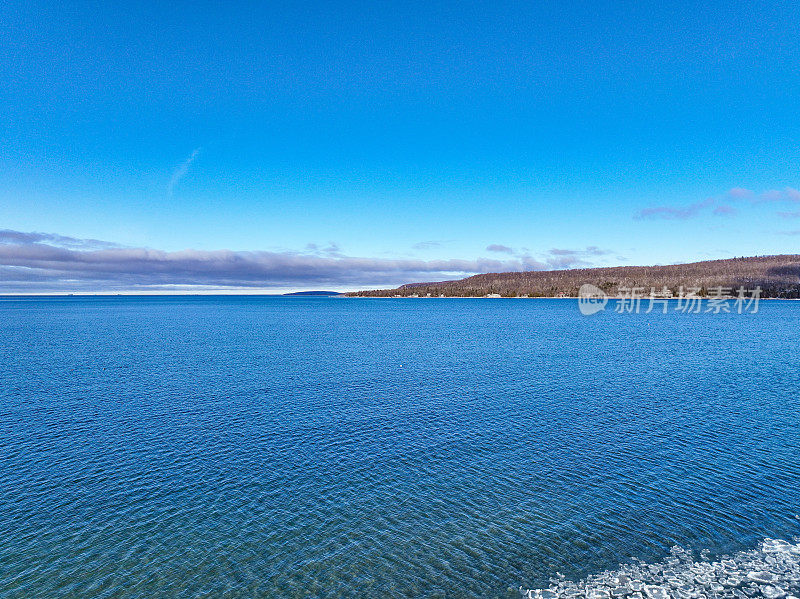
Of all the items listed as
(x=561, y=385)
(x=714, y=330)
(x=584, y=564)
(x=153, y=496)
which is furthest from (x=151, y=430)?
(x=714, y=330)

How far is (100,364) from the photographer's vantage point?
6488cm

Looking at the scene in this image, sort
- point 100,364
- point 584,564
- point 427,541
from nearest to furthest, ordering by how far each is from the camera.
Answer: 1. point 584,564
2. point 427,541
3. point 100,364

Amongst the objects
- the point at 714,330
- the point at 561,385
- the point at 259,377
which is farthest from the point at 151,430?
the point at 714,330

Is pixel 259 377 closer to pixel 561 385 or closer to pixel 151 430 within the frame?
pixel 151 430

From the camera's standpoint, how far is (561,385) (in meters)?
52.3

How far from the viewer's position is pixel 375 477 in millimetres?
27609

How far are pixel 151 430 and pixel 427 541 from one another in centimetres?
2617

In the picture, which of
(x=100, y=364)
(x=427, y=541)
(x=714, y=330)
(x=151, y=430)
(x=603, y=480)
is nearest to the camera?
(x=427, y=541)

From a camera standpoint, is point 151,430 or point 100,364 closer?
point 151,430

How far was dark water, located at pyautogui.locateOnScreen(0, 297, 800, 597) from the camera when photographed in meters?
19.0

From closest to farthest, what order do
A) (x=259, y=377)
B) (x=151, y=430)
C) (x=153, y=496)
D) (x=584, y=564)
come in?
(x=584, y=564) → (x=153, y=496) → (x=151, y=430) → (x=259, y=377)

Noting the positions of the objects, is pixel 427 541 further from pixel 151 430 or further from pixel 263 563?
pixel 151 430

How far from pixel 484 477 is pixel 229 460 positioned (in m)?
17.1

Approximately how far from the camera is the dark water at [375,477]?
19.0 metres
